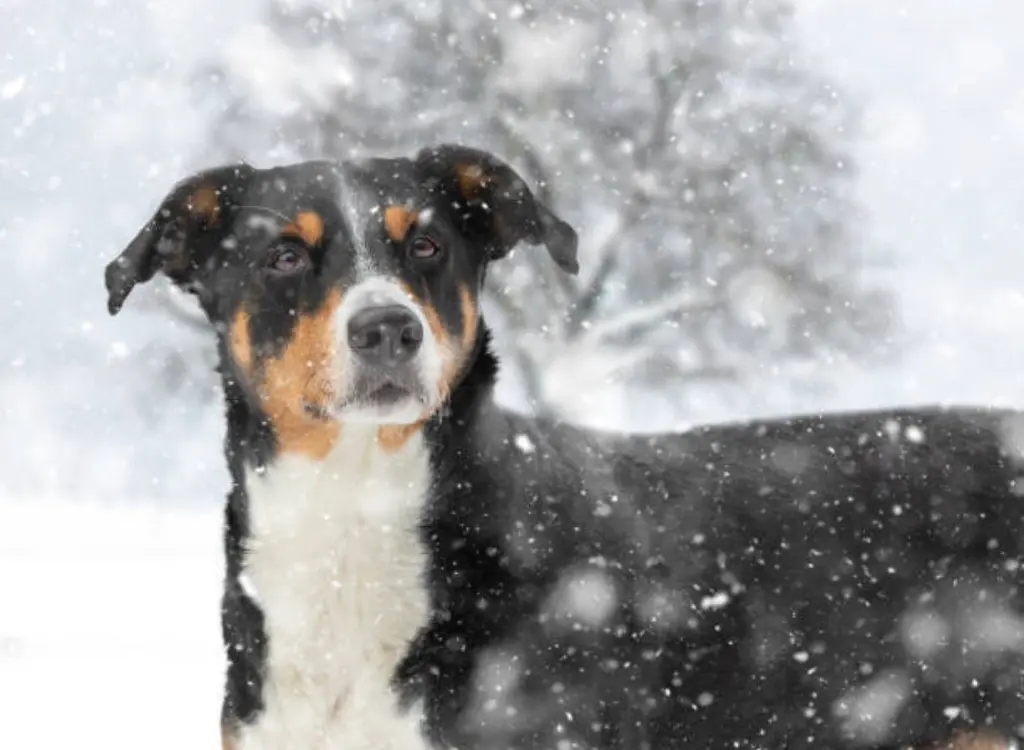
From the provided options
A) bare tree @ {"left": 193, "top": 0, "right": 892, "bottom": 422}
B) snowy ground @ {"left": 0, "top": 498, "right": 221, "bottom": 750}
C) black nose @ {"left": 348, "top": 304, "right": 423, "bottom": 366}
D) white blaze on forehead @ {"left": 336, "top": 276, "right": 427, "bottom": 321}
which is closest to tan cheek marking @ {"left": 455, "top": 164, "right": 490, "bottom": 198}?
white blaze on forehead @ {"left": 336, "top": 276, "right": 427, "bottom": 321}

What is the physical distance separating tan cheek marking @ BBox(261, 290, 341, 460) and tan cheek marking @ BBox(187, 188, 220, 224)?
0.61m

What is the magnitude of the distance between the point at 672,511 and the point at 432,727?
102cm

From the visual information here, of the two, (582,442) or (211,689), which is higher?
(211,689)

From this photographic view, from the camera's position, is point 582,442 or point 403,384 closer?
point 403,384

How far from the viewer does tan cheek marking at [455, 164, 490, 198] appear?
169 inches

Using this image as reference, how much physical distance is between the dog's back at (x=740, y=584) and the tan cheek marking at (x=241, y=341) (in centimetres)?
70

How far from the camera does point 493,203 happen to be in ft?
14.3

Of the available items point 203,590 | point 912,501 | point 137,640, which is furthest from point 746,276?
point 912,501

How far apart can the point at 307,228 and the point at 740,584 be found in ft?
5.56

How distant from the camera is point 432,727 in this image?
12.0 ft

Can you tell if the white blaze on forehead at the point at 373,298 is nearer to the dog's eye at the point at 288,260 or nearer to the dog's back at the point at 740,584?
A: the dog's eye at the point at 288,260

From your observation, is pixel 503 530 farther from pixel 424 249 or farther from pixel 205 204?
pixel 205 204

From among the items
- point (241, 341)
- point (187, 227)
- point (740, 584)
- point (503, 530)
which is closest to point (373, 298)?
point (241, 341)

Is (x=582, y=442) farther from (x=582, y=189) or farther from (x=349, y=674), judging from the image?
(x=582, y=189)
